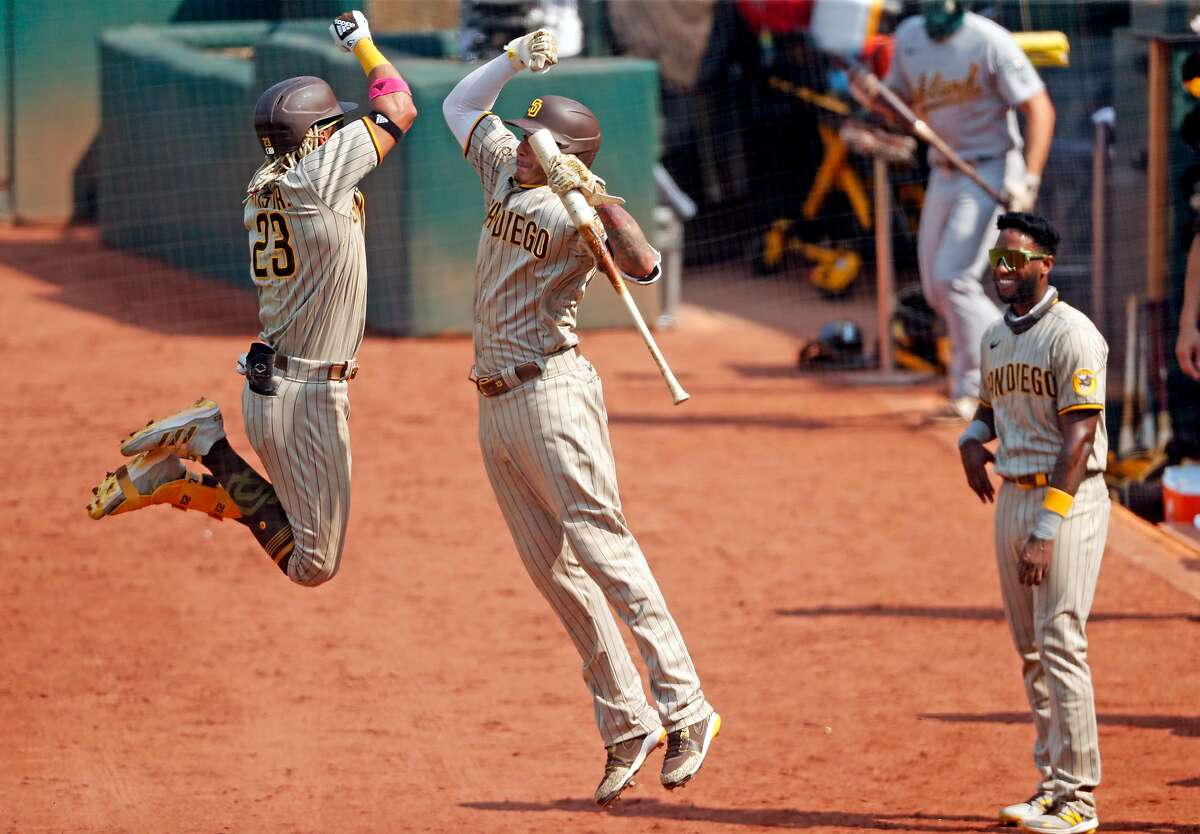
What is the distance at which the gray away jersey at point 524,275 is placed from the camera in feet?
16.1

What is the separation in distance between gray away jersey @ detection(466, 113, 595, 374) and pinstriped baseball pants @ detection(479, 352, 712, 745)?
0.34 ft

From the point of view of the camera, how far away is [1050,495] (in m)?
5.21

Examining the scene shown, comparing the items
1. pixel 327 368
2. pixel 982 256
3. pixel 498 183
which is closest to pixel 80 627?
pixel 327 368

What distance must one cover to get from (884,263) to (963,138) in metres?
1.87

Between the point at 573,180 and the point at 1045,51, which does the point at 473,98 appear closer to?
the point at 573,180

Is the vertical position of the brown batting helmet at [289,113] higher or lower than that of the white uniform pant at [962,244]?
higher

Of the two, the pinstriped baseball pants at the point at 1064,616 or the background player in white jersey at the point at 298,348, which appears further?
the pinstriped baseball pants at the point at 1064,616

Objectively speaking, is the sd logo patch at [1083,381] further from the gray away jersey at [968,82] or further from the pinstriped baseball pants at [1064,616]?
the gray away jersey at [968,82]

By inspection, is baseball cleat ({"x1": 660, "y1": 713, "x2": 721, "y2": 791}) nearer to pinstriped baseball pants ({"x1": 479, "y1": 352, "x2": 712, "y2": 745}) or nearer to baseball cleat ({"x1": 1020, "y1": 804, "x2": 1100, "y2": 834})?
pinstriped baseball pants ({"x1": 479, "y1": 352, "x2": 712, "y2": 745})

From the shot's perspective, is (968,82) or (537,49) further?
(968,82)

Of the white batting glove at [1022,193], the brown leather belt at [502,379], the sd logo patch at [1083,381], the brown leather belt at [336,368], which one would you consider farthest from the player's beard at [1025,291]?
the white batting glove at [1022,193]

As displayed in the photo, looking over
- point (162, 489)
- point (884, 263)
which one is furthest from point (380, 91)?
point (884, 263)

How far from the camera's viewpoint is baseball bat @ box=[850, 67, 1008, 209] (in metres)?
9.66

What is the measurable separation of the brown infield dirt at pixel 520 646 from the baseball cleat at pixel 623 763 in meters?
0.69
